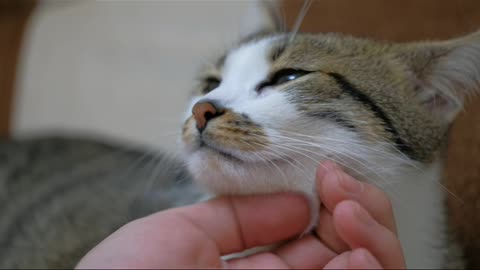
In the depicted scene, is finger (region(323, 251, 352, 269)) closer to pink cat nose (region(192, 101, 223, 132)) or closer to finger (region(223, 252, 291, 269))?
finger (region(223, 252, 291, 269))

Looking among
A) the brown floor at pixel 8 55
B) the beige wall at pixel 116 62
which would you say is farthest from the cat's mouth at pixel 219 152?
the brown floor at pixel 8 55

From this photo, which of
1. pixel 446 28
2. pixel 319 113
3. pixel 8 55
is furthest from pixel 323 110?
pixel 8 55

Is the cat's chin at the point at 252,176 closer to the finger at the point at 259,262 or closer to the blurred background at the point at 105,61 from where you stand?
the finger at the point at 259,262

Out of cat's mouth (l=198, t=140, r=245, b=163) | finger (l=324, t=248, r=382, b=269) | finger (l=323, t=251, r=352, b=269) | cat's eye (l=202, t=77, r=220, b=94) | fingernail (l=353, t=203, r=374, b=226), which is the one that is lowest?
finger (l=323, t=251, r=352, b=269)

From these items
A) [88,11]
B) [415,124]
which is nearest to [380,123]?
[415,124]

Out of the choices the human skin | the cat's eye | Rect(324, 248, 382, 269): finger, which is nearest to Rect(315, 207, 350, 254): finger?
the human skin
